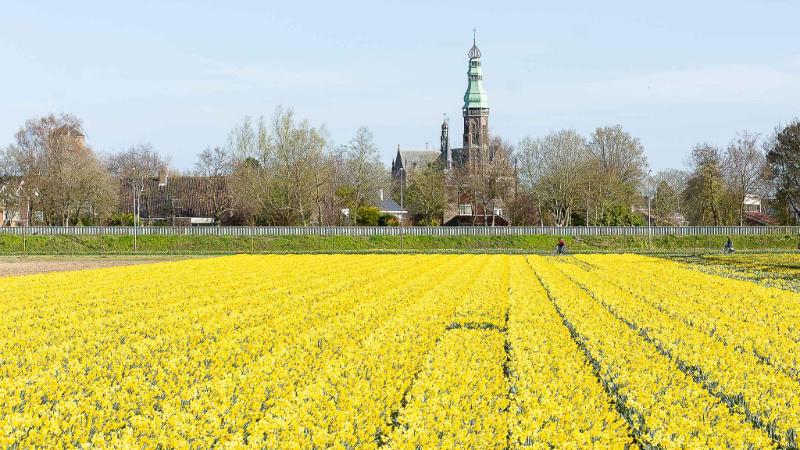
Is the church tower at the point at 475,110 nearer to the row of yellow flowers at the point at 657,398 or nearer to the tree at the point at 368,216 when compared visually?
the tree at the point at 368,216

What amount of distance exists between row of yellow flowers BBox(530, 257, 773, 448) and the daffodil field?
3 cm

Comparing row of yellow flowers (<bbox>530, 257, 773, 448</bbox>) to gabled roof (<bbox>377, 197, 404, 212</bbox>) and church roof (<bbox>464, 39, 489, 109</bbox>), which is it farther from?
church roof (<bbox>464, 39, 489, 109</bbox>)

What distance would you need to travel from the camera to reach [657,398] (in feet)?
30.9

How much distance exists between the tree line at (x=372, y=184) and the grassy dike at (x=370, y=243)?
8.94 metres

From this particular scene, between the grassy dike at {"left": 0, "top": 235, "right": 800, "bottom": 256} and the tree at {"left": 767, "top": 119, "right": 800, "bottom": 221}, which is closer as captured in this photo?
the grassy dike at {"left": 0, "top": 235, "right": 800, "bottom": 256}

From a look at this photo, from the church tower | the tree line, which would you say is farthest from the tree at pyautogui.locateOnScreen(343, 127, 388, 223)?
the church tower

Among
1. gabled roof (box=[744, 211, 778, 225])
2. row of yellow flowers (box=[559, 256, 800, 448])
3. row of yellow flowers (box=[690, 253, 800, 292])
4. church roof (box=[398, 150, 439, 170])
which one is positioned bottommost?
row of yellow flowers (box=[690, 253, 800, 292])

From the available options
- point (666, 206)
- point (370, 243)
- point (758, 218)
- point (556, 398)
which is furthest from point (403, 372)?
point (758, 218)

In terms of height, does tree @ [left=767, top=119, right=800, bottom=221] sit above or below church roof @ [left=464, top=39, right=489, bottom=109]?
below

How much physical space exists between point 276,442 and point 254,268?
28995mm

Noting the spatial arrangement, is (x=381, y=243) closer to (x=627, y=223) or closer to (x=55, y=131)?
(x=627, y=223)

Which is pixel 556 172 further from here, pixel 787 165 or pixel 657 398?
pixel 657 398

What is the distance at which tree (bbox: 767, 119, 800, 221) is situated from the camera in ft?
251

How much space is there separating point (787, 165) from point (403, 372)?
7772 cm
